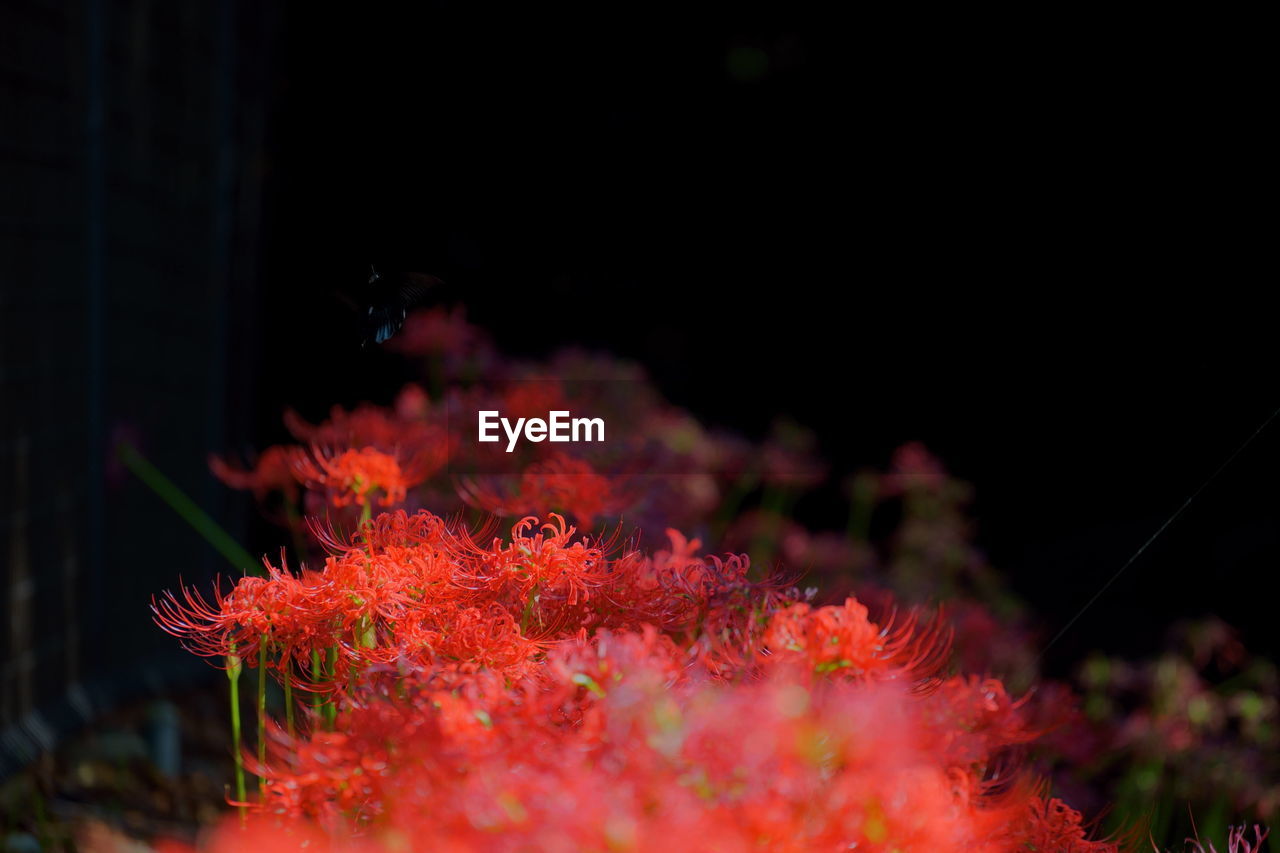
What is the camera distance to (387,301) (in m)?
0.90

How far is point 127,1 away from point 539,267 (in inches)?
43.6

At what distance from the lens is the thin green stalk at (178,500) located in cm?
235

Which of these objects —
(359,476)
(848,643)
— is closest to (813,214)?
(359,476)

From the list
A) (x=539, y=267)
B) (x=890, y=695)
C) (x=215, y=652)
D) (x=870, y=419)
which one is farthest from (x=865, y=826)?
(x=870, y=419)

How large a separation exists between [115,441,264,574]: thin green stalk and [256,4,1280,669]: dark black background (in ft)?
0.96

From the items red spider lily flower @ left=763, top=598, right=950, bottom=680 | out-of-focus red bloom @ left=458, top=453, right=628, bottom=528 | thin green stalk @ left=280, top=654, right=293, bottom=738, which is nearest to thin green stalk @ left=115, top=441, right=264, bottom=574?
out-of-focus red bloom @ left=458, top=453, right=628, bottom=528

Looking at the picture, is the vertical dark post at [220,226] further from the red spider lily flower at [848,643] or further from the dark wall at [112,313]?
the red spider lily flower at [848,643]

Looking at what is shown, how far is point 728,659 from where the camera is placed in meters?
0.63

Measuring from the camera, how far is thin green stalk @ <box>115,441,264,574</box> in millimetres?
2352

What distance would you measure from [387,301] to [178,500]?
1907 mm

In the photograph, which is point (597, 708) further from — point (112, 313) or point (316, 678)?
point (112, 313)

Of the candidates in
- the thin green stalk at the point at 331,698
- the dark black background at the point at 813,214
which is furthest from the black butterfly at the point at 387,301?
the dark black background at the point at 813,214

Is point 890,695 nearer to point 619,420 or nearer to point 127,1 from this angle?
point 619,420

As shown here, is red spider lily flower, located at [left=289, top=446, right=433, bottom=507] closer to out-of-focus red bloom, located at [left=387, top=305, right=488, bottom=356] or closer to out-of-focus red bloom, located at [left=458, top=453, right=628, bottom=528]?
out-of-focus red bloom, located at [left=458, top=453, right=628, bottom=528]
